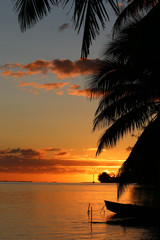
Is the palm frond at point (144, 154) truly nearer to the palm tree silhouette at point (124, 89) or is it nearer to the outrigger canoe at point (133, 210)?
the palm tree silhouette at point (124, 89)

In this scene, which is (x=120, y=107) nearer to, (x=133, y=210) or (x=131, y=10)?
(x=131, y=10)

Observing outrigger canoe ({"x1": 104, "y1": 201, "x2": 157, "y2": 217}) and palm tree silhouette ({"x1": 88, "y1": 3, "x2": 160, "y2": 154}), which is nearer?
palm tree silhouette ({"x1": 88, "y1": 3, "x2": 160, "y2": 154})

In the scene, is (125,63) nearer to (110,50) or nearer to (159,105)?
(110,50)

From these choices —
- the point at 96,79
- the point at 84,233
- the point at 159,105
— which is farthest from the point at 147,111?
the point at 84,233

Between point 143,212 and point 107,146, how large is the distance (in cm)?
1589

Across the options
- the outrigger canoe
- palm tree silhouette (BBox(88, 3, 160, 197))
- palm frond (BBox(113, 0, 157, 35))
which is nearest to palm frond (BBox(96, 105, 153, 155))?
palm tree silhouette (BBox(88, 3, 160, 197))

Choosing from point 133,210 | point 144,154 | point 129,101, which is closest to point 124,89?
point 129,101

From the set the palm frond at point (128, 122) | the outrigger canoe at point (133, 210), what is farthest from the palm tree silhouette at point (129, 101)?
the outrigger canoe at point (133, 210)

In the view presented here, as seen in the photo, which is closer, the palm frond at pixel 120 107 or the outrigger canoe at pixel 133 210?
the palm frond at pixel 120 107

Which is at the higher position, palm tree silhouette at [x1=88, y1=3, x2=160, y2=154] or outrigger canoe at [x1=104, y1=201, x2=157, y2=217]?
palm tree silhouette at [x1=88, y1=3, x2=160, y2=154]

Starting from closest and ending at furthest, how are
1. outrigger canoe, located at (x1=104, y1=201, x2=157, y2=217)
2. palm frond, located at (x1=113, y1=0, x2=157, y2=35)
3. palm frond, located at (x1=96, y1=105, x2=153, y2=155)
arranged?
palm frond, located at (x1=113, y1=0, x2=157, y2=35), palm frond, located at (x1=96, y1=105, x2=153, y2=155), outrigger canoe, located at (x1=104, y1=201, x2=157, y2=217)

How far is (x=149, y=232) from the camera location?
87.1 ft

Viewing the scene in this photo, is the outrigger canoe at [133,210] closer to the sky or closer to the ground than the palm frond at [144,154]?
closer to the ground

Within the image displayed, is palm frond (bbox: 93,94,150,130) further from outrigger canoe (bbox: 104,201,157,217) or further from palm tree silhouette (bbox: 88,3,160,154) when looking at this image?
outrigger canoe (bbox: 104,201,157,217)
